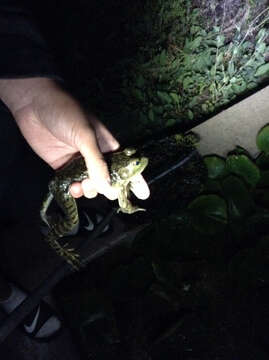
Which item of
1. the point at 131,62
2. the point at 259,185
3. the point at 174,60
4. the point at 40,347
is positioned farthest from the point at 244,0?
the point at 40,347

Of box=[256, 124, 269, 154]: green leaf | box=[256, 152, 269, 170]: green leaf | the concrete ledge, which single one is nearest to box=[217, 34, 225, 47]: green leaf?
the concrete ledge

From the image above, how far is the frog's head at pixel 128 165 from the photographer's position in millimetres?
2406

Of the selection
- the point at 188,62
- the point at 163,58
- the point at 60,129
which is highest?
the point at 60,129

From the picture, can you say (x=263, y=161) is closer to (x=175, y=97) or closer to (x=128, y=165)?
(x=175, y=97)

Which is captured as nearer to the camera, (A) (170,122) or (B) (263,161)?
Answer: (B) (263,161)

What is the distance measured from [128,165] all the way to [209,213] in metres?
1.08

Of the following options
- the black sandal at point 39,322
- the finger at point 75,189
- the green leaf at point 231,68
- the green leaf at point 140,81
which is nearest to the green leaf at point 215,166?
the green leaf at point 231,68

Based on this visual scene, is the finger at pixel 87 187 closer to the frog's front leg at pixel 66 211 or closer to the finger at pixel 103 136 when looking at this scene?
the frog's front leg at pixel 66 211

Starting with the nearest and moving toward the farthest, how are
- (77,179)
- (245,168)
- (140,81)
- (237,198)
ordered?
(77,179) < (237,198) < (245,168) < (140,81)

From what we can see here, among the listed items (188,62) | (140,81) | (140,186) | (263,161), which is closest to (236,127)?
(263,161)

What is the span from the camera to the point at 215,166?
336 cm

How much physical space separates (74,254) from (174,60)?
8.06 feet

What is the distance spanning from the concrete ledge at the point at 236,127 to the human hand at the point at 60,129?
115 centimetres

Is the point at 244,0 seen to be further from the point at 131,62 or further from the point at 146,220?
the point at 146,220
